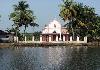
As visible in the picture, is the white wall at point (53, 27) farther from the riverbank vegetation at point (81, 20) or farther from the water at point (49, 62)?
the water at point (49, 62)

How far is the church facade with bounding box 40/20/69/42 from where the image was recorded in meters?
111

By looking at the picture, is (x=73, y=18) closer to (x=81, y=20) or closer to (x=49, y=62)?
(x=81, y=20)

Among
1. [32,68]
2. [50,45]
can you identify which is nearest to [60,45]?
[50,45]

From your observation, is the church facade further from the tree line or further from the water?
the water

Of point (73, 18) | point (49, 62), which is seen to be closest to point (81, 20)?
point (73, 18)

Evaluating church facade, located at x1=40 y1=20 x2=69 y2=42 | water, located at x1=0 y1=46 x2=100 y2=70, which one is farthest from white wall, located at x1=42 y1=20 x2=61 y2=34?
water, located at x1=0 y1=46 x2=100 y2=70

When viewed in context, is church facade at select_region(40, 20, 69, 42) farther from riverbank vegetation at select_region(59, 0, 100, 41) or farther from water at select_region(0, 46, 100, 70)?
water at select_region(0, 46, 100, 70)

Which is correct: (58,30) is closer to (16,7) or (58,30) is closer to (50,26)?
(50,26)

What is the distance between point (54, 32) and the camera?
111m

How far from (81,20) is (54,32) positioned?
11.0m

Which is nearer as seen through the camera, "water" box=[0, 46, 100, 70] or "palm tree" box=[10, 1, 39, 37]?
"water" box=[0, 46, 100, 70]

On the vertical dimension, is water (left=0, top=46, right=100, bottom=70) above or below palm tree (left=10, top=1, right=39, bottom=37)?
below

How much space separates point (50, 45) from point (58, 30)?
21663mm

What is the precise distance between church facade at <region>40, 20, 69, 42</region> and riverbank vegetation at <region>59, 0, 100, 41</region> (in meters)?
4.83
